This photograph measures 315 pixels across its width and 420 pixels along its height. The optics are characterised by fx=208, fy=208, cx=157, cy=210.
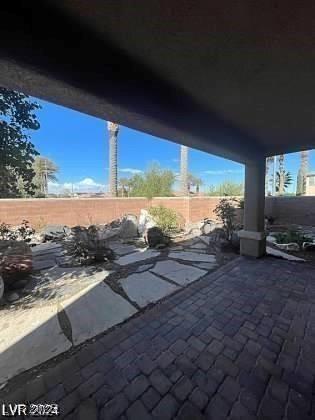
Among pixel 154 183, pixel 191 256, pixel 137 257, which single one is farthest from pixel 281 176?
pixel 137 257

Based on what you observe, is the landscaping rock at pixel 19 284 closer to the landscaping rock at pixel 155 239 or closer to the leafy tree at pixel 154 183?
the landscaping rock at pixel 155 239

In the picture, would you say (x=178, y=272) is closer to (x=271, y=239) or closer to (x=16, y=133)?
(x=16, y=133)

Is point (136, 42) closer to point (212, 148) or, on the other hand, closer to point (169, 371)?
point (212, 148)

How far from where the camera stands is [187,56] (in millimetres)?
1451

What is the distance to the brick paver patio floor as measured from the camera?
153 cm

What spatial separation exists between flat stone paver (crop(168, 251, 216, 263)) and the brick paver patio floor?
1.90 m

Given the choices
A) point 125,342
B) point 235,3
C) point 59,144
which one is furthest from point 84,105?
point 59,144

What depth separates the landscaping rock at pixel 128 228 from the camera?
24.9 ft

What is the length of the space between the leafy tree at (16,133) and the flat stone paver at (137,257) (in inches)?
103

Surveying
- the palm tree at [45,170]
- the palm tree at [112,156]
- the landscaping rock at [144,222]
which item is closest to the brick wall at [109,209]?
the landscaping rock at [144,222]

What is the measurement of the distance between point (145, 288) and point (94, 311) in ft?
3.03

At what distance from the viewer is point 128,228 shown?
7656mm

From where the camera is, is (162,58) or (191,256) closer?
(162,58)

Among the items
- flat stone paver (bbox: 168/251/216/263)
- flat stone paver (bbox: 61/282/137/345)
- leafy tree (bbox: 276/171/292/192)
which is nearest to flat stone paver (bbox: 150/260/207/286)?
flat stone paver (bbox: 168/251/216/263)
